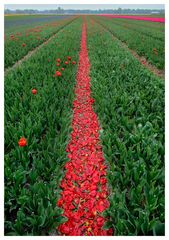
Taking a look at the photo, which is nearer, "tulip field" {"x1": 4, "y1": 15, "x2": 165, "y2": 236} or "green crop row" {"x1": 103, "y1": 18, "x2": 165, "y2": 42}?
"tulip field" {"x1": 4, "y1": 15, "x2": 165, "y2": 236}

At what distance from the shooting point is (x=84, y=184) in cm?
342

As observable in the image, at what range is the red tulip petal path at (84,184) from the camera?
109 inches

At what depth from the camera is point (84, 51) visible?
13461 mm

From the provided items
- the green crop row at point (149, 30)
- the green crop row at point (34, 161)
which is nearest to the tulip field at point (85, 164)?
the green crop row at point (34, 161)

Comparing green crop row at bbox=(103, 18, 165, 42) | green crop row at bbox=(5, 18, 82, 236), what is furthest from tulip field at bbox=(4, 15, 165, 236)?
green crop row at bbox=(103, 18, 165, 42)

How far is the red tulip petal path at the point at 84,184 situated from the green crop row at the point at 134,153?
0.64 ft

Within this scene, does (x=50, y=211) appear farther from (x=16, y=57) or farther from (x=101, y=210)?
(x=16, y=57)

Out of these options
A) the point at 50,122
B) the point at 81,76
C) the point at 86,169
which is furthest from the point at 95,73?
the point at 86,169

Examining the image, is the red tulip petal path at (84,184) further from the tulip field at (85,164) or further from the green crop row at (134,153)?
the green crop row at (134,153)

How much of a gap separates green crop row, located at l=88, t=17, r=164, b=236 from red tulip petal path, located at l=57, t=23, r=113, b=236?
0.64 feet

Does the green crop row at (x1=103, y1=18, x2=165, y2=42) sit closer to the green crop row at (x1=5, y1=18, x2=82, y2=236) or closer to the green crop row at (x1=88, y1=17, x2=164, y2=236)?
the green crop row at (x1=88, y1=17, x2=164, y2=236)

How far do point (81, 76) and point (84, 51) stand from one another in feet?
17.5

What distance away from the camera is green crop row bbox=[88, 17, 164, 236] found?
8.27 feet

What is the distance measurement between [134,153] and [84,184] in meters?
0.96
